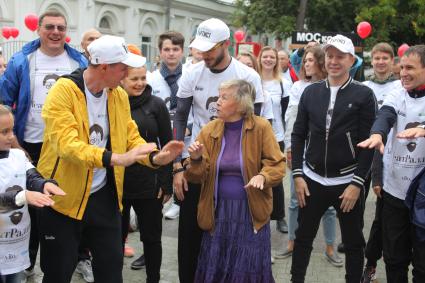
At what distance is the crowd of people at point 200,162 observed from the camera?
337 centimetres

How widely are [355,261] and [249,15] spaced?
931 inches

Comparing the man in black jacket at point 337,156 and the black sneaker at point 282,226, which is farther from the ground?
the man in black jacket at point 337,156

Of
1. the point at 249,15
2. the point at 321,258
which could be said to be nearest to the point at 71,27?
the point at 249,15

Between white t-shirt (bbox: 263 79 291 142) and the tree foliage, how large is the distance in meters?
16.4

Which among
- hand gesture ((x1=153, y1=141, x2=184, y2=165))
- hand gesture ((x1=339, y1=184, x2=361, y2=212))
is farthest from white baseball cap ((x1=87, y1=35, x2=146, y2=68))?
hand gesture ((x1=339, y1=184, x2=361, y2=212))

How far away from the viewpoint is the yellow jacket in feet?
10.3

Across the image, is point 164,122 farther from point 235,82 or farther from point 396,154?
point 396,154

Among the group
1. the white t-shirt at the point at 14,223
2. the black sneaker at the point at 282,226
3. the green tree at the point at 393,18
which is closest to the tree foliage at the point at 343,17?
the green tree at the point at 393,18

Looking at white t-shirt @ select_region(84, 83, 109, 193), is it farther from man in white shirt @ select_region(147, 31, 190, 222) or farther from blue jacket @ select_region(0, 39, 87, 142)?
man in white shirt @ select_region(147, 31, 190, 222)

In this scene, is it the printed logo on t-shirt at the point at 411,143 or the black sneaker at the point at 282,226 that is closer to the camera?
the printed logo on t-shirt at the point at 411,143

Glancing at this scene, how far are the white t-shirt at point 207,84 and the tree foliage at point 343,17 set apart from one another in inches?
744

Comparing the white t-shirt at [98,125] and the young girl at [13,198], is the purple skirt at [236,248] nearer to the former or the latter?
the white t-shirt at [98,125]

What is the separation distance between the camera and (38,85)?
15.1 feet

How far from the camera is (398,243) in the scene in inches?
157
